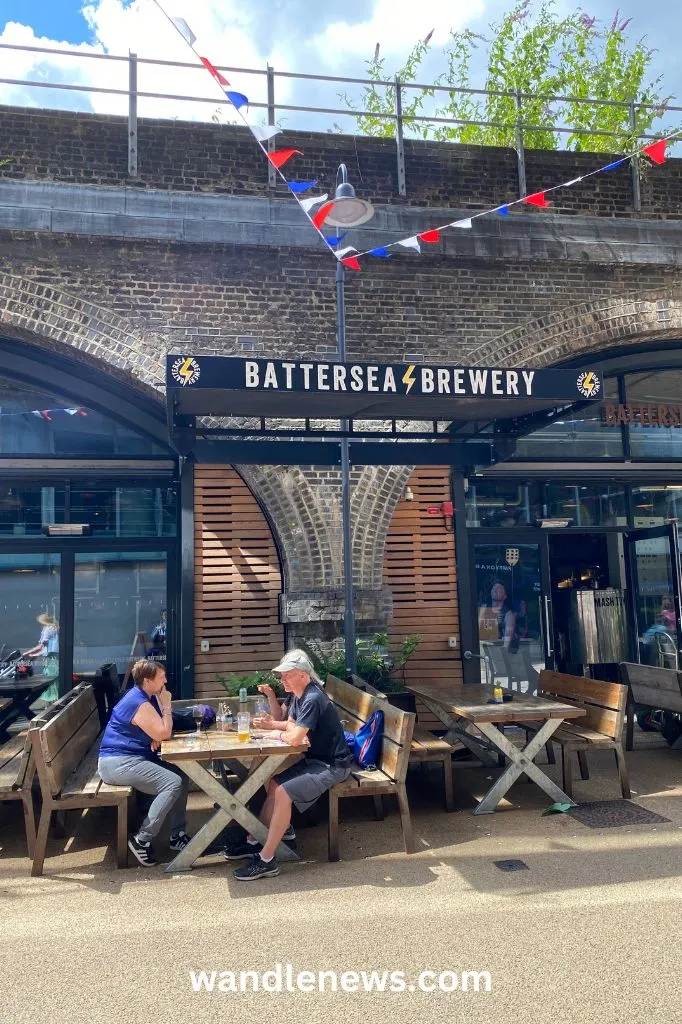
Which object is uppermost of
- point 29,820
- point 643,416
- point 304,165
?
point 304,165

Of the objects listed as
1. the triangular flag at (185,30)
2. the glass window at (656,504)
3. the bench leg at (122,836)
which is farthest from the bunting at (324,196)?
the bench leg at (122,836)

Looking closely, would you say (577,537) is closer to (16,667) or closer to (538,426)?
(538,426)

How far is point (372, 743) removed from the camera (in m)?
5.76

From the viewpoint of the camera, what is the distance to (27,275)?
8.34 m

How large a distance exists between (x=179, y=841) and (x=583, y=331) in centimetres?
730

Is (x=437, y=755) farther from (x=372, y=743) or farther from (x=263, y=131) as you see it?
(x=263, y=131)

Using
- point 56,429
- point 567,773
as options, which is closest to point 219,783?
point 567,773

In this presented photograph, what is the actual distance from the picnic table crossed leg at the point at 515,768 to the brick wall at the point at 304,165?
634 cm

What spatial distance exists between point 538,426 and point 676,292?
12.6 ft

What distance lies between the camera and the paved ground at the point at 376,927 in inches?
134

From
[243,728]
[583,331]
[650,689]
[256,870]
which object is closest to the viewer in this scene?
[256,870]

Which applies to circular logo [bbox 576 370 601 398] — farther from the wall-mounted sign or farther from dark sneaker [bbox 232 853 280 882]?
dark sneaker [bbox 232 853 280 882]

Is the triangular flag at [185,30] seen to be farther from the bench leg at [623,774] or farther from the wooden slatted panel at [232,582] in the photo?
the bench leg at [623,774]

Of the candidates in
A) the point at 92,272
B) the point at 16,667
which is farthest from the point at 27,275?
the point at 16,667
